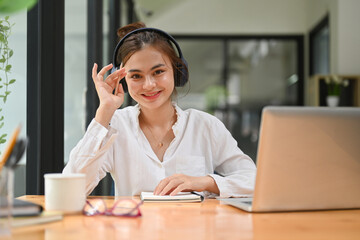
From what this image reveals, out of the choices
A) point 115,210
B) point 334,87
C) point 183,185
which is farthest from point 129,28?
point 334,87

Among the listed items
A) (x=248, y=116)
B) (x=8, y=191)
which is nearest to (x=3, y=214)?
(x=8, y=191)

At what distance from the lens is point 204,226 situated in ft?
3.23

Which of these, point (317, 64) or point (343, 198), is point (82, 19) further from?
point (317, 64)

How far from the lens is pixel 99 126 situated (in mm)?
1572

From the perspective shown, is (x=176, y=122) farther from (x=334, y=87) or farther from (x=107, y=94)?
(x=334, y=87)

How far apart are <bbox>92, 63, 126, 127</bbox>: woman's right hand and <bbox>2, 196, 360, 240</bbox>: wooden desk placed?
1.70 ft

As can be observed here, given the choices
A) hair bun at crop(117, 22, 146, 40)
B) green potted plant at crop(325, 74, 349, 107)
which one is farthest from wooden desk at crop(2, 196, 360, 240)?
green potted plant at crop(325, 74, 349, 107)

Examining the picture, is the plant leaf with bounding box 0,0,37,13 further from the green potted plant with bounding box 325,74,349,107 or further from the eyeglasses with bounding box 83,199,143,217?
the green potted plant with bounding box 325,74,349,107

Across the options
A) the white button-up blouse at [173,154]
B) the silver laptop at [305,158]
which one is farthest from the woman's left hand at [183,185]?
the silver laptop at [305,158]

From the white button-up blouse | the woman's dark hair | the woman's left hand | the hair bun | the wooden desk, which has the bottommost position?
the wooden desk

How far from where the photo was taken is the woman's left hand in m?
1.43

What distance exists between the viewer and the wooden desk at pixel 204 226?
891 mm

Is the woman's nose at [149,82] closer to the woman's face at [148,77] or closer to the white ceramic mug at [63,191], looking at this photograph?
the woman's face at [148,77]

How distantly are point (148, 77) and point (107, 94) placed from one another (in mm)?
215
